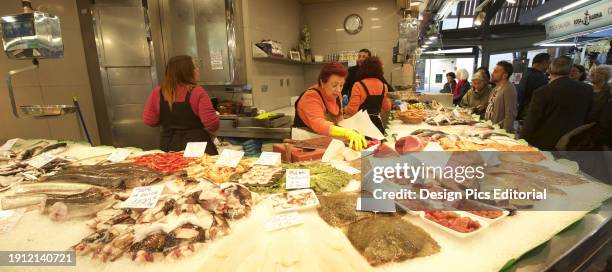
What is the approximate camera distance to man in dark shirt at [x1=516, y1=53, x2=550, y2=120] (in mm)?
4793

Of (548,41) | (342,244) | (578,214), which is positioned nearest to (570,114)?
(578,214)

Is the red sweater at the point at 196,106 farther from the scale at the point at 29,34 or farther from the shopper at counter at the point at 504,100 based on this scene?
the shopper at counter at the point at 504,100

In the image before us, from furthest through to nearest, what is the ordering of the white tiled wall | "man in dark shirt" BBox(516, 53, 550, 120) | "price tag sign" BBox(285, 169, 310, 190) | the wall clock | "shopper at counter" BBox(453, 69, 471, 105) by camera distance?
"shopper at counter" BBox(453, 69, 471, 105), the wall clock, the white tiled wall, "man in dark shirt" BBox(516, 53, 550, 120), "price tag sign" BBox(285, 169, 310, 190)

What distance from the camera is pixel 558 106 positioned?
11.6 feet

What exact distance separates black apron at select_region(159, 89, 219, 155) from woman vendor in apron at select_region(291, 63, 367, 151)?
0.98 meters

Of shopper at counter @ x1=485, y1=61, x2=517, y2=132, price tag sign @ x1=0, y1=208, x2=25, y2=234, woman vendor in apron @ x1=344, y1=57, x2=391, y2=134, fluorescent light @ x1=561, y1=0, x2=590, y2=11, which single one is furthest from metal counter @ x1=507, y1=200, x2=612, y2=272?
fluorescent light @ x1=561, y1=0, x2=590, y2=11

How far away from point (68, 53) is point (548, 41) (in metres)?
12.1

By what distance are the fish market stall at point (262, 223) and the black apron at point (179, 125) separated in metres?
1.02

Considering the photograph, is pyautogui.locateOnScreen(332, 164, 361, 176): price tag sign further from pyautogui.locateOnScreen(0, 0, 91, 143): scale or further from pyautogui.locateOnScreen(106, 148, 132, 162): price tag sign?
pyautogui.locateOnScreen(0, 0, 91, 143): scale

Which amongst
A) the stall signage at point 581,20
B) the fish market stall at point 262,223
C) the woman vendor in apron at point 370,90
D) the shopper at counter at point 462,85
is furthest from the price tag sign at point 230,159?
the stall signage at point 581,20

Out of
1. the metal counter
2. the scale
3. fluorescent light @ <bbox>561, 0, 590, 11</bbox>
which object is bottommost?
the metal counter

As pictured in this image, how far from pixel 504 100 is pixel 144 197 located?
461 centimetres

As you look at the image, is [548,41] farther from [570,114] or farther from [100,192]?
[100,192]

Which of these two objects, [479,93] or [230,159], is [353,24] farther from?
[230,159]
